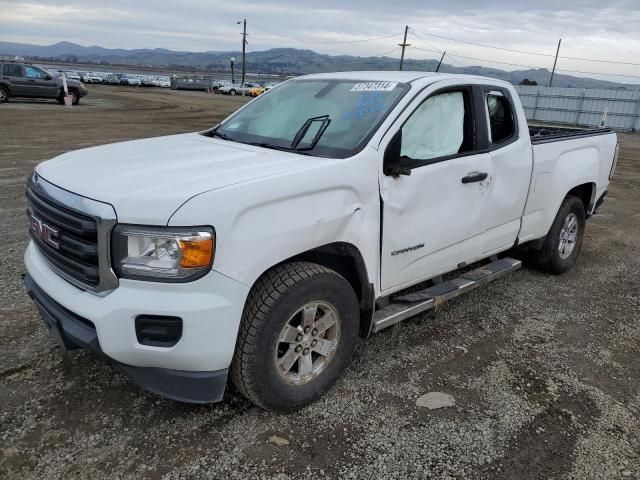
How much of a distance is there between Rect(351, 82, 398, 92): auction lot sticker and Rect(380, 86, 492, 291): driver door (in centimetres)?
24

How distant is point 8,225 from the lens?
599cm

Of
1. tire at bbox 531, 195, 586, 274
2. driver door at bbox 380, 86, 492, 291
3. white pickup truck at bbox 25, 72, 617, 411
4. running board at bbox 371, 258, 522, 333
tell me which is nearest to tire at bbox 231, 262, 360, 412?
white pickup truck at bbox 25, 72, 617, 411

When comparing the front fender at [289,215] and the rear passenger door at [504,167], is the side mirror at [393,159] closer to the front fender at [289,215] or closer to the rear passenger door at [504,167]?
the front fender at [289,215]

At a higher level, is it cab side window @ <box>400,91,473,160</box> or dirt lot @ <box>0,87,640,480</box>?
cab side window @ <box>400,91,473,160</box>

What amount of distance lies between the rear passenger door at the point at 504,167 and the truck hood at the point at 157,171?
1.71 metres

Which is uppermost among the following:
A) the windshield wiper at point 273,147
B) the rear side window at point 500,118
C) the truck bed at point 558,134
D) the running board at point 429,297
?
the rear side window at point 500,118

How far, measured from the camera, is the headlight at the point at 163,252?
91.4 inches

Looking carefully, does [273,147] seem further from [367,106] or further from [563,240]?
[563,240]

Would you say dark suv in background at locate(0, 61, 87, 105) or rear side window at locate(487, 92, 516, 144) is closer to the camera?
rear side window at locate(487, 92, 516, 144)

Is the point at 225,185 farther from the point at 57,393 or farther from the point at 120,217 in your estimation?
the point at 57,393

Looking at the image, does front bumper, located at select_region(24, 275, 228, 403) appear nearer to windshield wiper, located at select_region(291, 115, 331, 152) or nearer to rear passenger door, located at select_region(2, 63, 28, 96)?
A: windshield wiper, located at select_region(291, 115, 331, 152)

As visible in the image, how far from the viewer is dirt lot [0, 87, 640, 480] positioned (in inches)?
101

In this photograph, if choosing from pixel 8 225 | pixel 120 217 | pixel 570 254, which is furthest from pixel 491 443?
pixel 8 225

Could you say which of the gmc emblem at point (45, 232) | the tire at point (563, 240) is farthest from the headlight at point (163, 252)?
the tire at point (563, 240)
